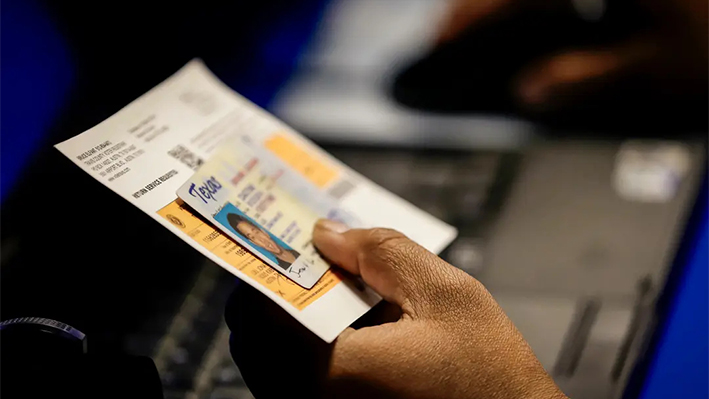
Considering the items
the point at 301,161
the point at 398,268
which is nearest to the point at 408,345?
the point at 398,268

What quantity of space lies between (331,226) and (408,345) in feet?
0.65

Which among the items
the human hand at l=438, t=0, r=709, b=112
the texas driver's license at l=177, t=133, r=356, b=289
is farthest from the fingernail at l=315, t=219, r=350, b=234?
the human hand at l=438, t=0, r=709, b=112

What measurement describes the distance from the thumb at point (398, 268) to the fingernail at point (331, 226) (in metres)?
0.03

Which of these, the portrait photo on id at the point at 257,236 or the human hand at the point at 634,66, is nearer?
the portrait photo on id at the point at 257,236

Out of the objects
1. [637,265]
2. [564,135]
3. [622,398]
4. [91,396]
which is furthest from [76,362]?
[564,135]

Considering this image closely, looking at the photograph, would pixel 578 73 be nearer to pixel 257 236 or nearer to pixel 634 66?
pixel 634 66

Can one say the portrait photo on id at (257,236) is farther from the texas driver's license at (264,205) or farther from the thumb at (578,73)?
the thumb at (578,73)

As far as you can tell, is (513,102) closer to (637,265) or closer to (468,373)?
(637,265)

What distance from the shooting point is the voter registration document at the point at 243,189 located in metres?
0.70

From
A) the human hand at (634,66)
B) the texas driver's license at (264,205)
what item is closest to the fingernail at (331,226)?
the texas driver's license at (264,205)

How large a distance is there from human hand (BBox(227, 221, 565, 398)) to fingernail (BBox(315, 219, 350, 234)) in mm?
45

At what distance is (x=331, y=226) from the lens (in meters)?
0.81

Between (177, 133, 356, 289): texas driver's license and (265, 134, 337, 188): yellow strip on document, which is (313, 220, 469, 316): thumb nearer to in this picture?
(177, 133, 356, 289): texas driver's license

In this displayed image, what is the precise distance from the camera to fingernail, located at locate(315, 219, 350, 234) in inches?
31.6
